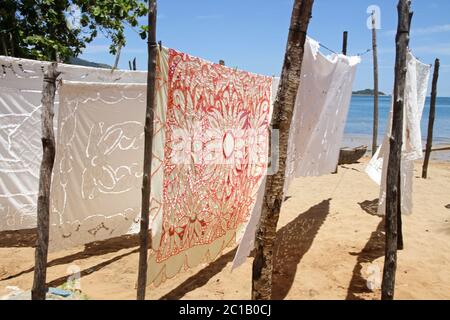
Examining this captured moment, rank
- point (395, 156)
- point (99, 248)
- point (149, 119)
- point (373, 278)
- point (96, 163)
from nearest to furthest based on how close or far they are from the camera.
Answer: point (149, 119) → point (395, 156) → point (373, 278) → point (96, 163) → point (99, 248)

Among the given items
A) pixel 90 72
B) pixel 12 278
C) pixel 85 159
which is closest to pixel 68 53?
pixel 90 72

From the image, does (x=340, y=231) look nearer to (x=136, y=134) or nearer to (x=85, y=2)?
(x=136, y=134)

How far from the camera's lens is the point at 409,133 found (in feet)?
15.8

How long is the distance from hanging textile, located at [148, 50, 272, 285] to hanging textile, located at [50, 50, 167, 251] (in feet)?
3.22

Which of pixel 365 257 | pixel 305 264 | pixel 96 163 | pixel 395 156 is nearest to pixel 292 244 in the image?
pixel 305 264

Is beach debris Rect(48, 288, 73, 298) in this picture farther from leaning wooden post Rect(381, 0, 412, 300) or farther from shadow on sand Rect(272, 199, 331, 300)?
leaning wooden post Rect(381, 0, 412, 300)

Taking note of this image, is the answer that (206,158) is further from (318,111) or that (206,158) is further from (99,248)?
(99,248)

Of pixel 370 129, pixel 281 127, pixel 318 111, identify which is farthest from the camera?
pixel 370 129

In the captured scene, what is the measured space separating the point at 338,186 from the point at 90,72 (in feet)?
19.0

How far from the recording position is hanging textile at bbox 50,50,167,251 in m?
3.70

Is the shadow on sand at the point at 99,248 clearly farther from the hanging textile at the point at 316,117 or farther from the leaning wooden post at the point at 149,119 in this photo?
the hanging textile at the point at 316,117

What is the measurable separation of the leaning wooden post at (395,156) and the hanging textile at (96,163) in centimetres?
248

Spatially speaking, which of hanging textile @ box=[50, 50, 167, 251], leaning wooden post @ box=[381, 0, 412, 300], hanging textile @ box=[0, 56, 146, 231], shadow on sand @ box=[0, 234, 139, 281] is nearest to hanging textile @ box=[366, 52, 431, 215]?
leaning wooden post @ box=[381, 0, 412, 300]

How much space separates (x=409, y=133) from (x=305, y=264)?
205 cm
